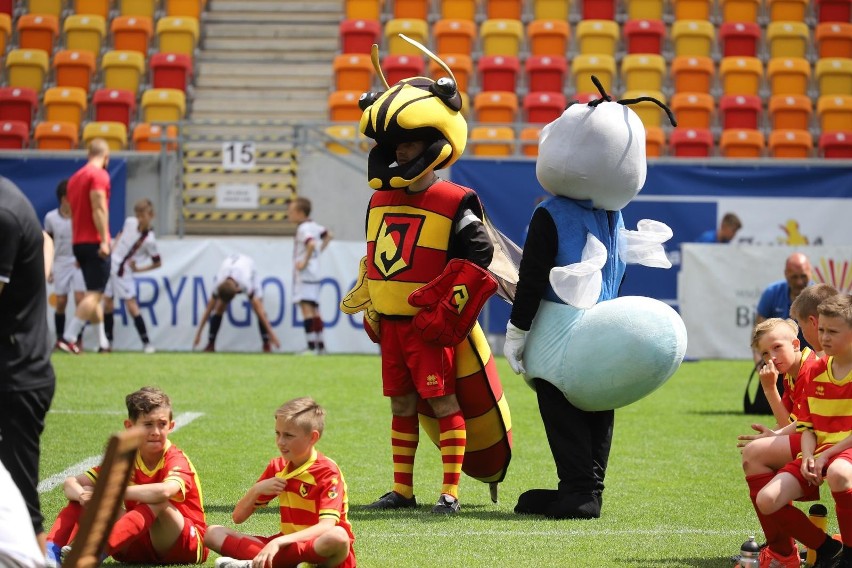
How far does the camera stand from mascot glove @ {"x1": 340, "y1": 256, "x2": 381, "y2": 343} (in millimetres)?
6797

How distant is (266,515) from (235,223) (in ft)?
40.9

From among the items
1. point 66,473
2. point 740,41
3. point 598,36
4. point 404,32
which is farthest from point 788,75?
point 66,473

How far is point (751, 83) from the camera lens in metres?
20.1

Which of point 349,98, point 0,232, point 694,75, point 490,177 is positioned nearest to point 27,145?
point 349,98

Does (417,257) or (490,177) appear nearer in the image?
(417,257)

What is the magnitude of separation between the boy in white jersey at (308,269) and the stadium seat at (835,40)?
9.60 metres

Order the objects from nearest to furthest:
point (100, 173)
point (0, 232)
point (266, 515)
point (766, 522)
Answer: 1. point (0, 232)
2. point (766, 522)
3. point (266, 515)
4. point (100, 173)

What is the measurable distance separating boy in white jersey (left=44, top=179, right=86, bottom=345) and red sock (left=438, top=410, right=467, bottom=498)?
31.6ft

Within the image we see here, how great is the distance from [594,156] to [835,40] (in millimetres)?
15511

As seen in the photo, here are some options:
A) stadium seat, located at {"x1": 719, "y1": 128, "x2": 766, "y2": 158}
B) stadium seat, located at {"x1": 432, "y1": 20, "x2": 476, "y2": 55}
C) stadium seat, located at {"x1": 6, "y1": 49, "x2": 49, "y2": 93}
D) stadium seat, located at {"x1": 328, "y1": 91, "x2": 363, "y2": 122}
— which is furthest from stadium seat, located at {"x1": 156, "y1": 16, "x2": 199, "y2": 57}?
stadium seat, located at {"x1": 719, "y1": 128, "x2": 766, "y2": 158}

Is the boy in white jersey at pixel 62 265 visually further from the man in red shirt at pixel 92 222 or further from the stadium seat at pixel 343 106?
the stadium seat at pixel 343 106

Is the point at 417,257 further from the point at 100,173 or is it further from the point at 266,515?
the point at 100,173

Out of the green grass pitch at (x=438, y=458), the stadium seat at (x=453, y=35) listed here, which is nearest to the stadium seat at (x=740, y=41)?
the stadium seat at (x=453, y=35)

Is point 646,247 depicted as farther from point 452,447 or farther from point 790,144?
point 790,144
